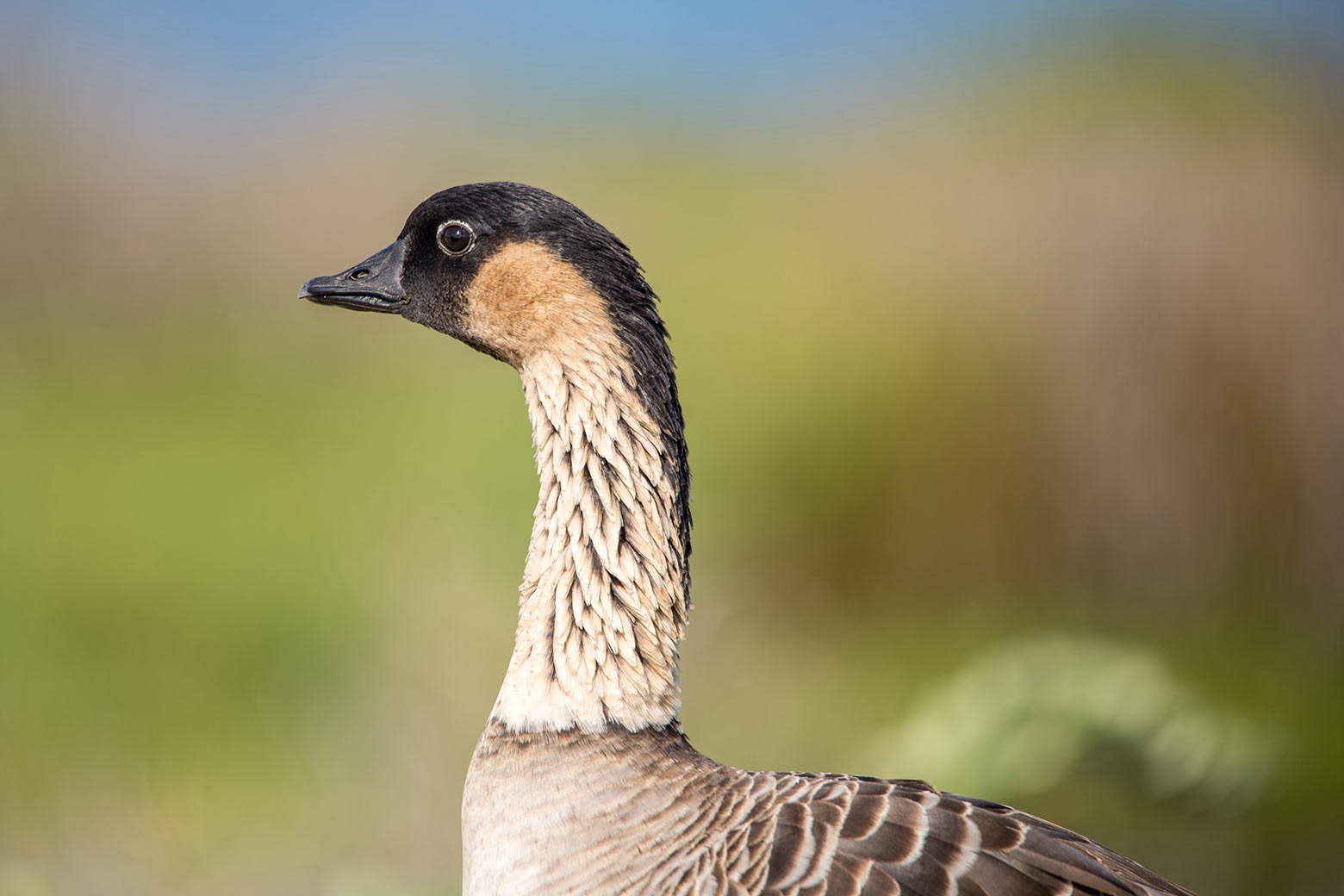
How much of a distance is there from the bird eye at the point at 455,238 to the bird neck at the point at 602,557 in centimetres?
31

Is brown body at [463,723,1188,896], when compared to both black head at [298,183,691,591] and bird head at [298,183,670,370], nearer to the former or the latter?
black head at [298,183,691,591]

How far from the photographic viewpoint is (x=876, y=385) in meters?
6.45

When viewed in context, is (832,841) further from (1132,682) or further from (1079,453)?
(1079,453)

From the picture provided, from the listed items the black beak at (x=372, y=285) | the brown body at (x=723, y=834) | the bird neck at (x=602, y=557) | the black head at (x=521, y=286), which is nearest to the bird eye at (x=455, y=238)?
the black head at (x=521, y=286)

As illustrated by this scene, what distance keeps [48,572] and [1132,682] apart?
6174 millimetres

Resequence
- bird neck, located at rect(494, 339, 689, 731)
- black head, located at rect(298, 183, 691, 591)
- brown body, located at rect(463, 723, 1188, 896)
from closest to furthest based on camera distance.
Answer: brown body, located at rect(463, 723, 1188, 896) < bird neck, located at rect(494, 339, 689, 731) < black head, located at rect(298, 183, 691, 591)

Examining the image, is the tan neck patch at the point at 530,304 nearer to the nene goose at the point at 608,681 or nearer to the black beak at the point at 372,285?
the nene goose at the point at 608,681

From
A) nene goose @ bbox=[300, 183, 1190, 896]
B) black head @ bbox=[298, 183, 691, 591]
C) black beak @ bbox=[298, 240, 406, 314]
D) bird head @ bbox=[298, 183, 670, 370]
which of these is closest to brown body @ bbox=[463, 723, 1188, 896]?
nene goose @ bbox=[300, 183, 1190, 896]

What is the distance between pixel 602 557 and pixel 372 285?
2.64 feet

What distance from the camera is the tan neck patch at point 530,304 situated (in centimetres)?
214

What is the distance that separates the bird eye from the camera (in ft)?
7.36

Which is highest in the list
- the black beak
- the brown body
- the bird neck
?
the black beak

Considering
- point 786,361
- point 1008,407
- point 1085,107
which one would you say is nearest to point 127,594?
point 786,361

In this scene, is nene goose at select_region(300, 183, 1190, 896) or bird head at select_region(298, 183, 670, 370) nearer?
nene goose at select_region(300, 183, 1190, 896)
